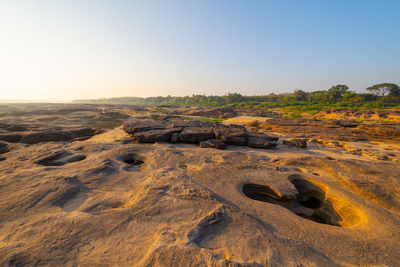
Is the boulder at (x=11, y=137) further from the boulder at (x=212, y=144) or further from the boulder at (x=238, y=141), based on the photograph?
the boulder at (x=238, y=141)

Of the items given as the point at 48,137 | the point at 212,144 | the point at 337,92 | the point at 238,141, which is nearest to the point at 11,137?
the point at 48,137

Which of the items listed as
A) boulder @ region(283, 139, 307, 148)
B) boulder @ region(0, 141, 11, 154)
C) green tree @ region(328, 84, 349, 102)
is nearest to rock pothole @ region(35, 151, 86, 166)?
boulder @ region(0, 141, 11, 154)

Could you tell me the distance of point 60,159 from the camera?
641 cm

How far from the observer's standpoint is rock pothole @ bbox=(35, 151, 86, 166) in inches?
238

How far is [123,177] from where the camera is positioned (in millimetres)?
4957

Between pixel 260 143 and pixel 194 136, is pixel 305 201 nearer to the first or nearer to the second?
pixel 260 143

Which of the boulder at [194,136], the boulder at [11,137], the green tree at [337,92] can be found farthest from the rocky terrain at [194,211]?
the green tree at [337,92]

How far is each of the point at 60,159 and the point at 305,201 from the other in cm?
913

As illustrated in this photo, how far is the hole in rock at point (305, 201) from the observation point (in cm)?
408

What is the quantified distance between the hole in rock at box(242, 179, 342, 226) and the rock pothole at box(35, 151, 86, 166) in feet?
22.0

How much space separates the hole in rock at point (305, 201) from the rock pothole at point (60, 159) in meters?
6.70

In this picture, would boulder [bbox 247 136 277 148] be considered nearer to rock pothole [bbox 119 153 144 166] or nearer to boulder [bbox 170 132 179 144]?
boulder [bbox 170 132 179 144]

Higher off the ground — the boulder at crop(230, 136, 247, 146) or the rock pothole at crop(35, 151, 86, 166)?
the rock pothole at crop(35, 151, 86, 166)

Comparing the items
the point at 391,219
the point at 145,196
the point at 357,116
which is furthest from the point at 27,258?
the point at 357,116
